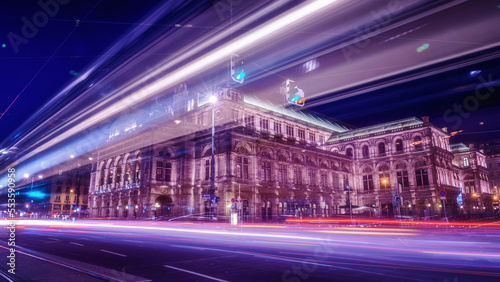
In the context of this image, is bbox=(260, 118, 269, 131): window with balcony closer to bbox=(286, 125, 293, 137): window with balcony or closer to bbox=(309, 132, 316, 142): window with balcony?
bbox=(286, 125, 293, 137): window with balcony

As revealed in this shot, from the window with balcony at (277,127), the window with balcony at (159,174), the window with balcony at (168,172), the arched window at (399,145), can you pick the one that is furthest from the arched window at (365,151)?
the window with balcony at (159,174)

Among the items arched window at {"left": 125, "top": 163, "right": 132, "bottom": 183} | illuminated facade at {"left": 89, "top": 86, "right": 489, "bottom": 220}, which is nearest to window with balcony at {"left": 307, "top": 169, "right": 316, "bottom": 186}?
illuminated facade at {"left": 89, "top": 86, "right": 489, "bottom": 220}

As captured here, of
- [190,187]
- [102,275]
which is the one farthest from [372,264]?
[190,187]

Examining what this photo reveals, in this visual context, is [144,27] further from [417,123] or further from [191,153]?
[417,123]

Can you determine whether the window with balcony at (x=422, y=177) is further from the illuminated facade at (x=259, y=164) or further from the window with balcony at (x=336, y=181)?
the window with balcony at (x=336, y=181)

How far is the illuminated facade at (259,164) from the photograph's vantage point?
1617 inches

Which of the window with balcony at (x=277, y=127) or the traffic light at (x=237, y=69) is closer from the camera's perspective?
the traffic light at (x=237, y=69)

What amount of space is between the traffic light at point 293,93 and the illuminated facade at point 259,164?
23.1m

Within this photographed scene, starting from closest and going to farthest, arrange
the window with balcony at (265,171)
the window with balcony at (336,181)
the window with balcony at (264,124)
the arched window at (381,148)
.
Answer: the window with balcony at (265,171) → the window with balcony at (264,124) → the window with balcony at (336,181) → the arched window at (381,148)

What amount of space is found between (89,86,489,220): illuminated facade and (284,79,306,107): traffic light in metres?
23.1

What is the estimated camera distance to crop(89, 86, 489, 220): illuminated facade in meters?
41.1

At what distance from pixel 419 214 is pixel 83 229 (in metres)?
53.3

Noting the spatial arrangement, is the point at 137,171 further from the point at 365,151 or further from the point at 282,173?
the point at 365,151

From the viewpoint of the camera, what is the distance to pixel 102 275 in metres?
6.98
